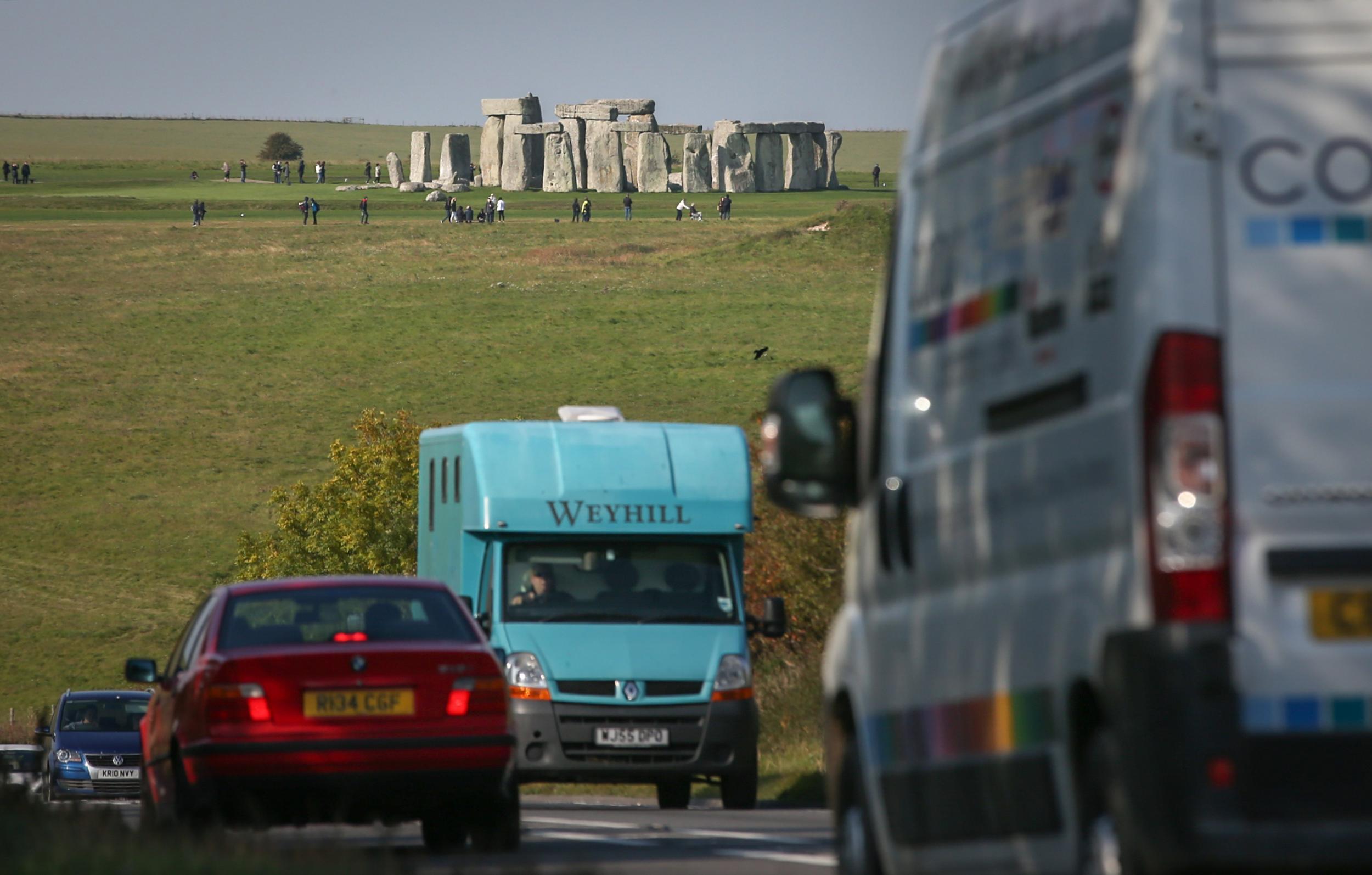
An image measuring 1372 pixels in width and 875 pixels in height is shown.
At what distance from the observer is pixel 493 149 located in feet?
521

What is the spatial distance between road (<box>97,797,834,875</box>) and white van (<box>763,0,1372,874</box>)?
2685 mm

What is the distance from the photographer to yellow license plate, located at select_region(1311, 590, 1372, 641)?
17.9ft

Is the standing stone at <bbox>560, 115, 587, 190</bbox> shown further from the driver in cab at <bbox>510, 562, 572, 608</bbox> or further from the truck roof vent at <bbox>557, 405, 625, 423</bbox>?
the driver in cab at <bbox>510, 562, 572, 608</bbox>

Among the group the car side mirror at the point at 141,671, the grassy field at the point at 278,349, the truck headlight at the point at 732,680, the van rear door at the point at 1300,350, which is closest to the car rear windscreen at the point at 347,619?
the car side mirror at the point at 141,671

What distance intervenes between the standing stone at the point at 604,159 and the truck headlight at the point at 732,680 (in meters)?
135

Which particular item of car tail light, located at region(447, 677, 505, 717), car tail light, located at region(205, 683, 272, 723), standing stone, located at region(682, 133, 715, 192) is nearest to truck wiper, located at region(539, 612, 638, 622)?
car tail light, located at region(447, 677, 505, 717)

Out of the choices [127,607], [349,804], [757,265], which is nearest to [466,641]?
[349,804]

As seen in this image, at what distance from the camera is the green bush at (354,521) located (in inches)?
2635

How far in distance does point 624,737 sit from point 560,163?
447 ft

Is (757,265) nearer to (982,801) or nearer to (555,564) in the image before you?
(555,564)

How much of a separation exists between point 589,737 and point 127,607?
5112 cm

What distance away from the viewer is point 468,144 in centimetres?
15712

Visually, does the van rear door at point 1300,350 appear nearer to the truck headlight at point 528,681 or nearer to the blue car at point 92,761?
the truck headlight at point 528,681

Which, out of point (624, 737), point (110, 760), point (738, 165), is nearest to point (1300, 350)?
point (624, 737)
